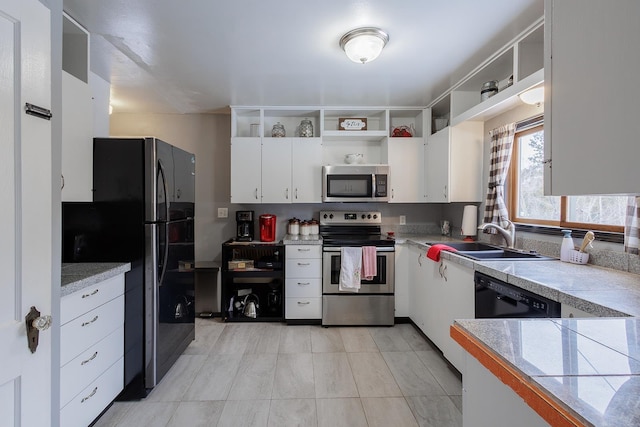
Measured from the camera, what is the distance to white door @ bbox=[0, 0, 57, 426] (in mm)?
903

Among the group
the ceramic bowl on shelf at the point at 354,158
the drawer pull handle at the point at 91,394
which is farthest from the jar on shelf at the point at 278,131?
the drawer pull handle at the point at 91,394

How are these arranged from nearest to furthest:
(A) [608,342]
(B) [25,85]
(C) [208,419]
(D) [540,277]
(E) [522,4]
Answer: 1. (A) [608,342]
2. (B) [25,85]
3. (D) [540,277]
4. (E) [522,4]
5. (C) [208,419]

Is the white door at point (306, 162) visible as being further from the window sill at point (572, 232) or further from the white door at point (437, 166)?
the window sill at point (572, 232)

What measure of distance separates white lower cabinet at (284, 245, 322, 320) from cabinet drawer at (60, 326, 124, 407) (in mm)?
1548

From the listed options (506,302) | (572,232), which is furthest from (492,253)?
(506,302)

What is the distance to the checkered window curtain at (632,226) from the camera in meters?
1.56

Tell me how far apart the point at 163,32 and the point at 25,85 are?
119cm

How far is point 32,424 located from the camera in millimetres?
999

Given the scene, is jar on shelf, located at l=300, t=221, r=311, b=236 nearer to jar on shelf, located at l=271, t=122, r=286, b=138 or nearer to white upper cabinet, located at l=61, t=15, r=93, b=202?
jar on shelf, located at l=271, t=122, r=286, b=138

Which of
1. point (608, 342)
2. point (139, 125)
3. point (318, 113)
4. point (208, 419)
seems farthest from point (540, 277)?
point (139, 125)

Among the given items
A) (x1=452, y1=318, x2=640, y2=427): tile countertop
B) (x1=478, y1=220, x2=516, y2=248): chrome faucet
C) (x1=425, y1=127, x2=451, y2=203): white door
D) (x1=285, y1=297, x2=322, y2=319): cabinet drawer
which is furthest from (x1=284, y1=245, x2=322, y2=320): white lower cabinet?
(x1=452, y1=318, x2=640, y2=427): tile countertop

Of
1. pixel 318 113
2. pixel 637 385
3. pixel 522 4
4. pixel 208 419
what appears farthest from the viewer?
pixel 318 113

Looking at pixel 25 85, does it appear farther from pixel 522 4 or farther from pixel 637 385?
pixel 522 4

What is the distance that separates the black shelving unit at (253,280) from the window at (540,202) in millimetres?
2148
